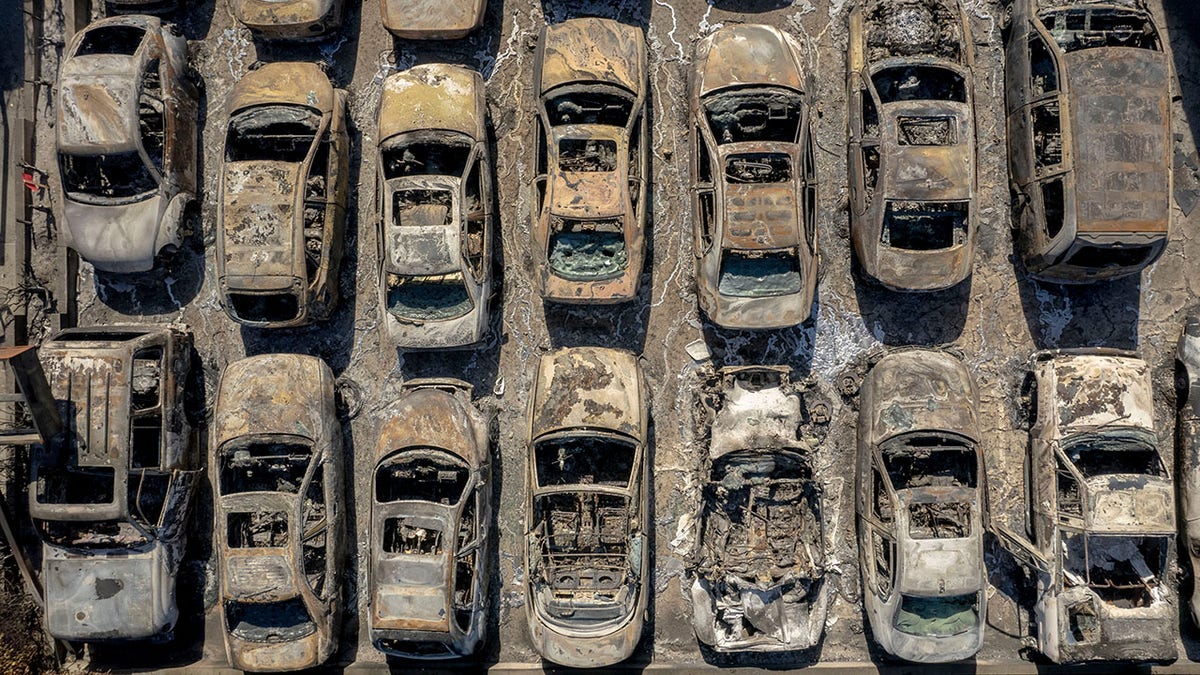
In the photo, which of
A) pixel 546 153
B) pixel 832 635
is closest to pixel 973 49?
pixel 546 153

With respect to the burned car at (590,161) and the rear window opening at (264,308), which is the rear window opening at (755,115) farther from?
the rear window opening at (264,308)

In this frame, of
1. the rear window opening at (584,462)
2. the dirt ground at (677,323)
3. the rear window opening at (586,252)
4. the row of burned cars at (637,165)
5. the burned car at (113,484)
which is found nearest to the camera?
the row of burned cars at (637,165)

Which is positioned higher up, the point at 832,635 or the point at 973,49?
the point at 973,49

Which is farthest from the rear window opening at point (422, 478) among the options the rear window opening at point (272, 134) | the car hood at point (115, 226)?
the car hood at point (115, 226)

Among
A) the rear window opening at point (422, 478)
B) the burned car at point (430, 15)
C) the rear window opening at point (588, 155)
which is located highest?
the burned car at point (430, 15)

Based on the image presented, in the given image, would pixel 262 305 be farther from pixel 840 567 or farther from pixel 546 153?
pixel 840 567

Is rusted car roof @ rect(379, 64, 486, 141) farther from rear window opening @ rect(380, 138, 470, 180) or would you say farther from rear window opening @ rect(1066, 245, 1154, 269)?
rear window opening @ rect(1066, 245, 1154, 269)
